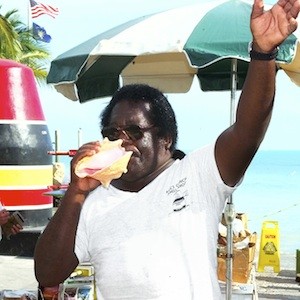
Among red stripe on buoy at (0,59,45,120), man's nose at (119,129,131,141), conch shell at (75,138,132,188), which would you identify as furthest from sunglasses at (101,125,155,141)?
red stripe on buoy at (0,59,45,120)

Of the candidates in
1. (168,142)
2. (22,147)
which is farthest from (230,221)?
(22,147)

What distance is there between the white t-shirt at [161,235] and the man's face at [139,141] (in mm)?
66

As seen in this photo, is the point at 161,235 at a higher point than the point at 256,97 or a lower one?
lower

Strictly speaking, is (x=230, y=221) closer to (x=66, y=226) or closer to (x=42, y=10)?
(x=66, y=226)

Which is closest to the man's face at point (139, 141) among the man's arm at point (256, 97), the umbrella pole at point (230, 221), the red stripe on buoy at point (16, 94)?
the man's arm at point (256, 97)

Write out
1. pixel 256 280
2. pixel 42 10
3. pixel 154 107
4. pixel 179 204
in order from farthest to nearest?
pixel 42 10 < pixel 256 280 < pixel 154 107 < pixel 179 204

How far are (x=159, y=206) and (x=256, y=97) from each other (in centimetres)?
48

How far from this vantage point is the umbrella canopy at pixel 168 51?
13.8 feet

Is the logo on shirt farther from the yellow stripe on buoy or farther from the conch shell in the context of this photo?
the yellow stripe on buoy

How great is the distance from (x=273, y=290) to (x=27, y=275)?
2.97m

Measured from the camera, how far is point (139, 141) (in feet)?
7.97

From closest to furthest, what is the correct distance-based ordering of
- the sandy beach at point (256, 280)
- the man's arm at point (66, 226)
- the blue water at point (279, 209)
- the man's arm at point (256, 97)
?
the man's arm at point (256, 97) → the man's arm at point (66, 226) → the sandy beach at point (256, 280) → the blue water at point (279, 209)

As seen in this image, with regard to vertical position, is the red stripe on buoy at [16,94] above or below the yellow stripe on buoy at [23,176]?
above

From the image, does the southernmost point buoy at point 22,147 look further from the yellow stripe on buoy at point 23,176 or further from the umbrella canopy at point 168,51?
the umbrella canopy at point 168,51
